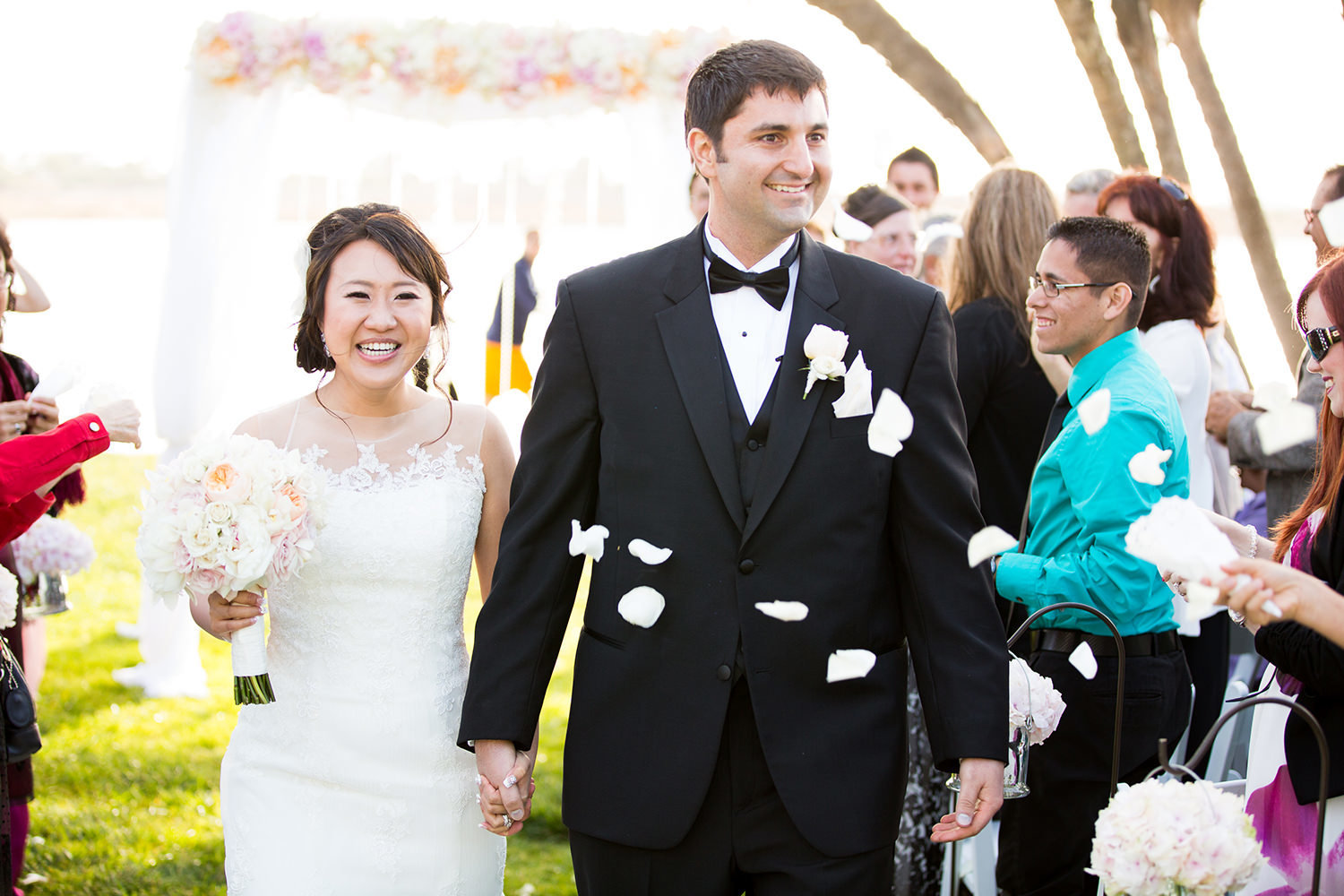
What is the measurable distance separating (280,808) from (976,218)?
113 inches

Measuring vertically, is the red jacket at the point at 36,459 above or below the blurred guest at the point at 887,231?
below

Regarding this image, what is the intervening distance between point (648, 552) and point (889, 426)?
0.53 m

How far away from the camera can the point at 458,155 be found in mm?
8102

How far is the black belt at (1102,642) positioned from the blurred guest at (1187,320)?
632 millimetres

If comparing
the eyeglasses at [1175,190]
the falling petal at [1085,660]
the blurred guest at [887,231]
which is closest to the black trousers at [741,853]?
the falling petal at [1085,660]

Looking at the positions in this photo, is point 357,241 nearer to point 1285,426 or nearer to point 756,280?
point 756,280

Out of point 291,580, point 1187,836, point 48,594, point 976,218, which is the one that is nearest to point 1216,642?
point 976,218

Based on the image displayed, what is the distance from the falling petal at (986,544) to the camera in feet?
7.97

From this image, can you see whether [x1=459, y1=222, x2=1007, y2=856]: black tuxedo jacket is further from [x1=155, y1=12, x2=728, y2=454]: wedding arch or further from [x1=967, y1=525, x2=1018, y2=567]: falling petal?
[x1=155, y1=12, x2=728, y2=454]: wedding arch

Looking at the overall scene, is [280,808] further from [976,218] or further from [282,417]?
[976,218]

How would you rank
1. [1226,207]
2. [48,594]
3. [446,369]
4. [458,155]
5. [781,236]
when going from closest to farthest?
[781,236] < [446,369] < [48,594] < [458,155] < [1226,207]

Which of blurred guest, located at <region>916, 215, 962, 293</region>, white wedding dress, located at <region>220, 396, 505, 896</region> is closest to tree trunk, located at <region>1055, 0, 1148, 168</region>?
blurred guest, located at <region>916, 215, 962, 293</region>

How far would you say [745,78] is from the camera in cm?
255

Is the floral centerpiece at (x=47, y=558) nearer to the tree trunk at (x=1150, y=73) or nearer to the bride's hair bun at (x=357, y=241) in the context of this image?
the bride's hair bun at (x=357, y=241)
